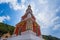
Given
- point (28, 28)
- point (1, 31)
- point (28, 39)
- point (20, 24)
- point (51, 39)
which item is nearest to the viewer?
point (28, 39)

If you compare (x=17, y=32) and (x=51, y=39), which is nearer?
(x=17, y=32)

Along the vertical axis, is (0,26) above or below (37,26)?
above

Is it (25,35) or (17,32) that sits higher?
(17,32)

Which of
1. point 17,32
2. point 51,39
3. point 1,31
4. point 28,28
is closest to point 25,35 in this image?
point 28,28

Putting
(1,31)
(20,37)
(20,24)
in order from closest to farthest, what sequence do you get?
(20,37) → (20,24) → (1,31)

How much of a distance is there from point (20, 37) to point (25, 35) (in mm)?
641

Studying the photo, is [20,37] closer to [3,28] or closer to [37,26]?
[37,26]

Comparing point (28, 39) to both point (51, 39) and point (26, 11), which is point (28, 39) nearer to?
point (26, 11)

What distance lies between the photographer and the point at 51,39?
1779 inches

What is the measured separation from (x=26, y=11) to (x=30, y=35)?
917cm

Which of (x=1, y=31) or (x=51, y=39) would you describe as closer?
(x=1, y=31)

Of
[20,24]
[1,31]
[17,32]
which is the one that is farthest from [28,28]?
[1,31]

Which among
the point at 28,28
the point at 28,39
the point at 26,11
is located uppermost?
the point at 26,11

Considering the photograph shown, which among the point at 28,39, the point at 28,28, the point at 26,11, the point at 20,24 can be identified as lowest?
the point at 28,39
